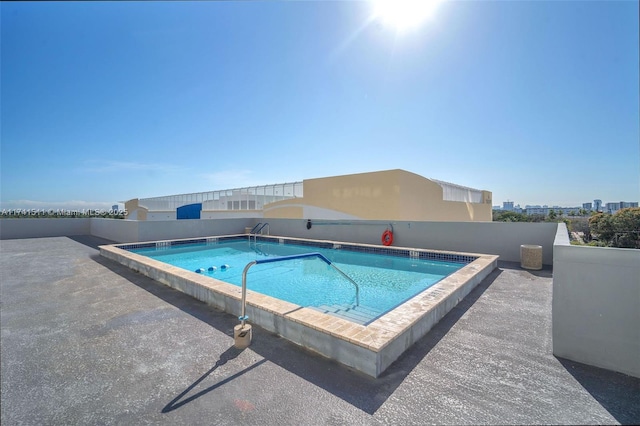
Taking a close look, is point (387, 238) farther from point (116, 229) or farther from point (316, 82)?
point (116, 229)

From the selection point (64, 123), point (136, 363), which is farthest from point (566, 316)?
point (64, 123)

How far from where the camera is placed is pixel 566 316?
2.24 meters

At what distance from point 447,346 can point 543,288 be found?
292 centimetres

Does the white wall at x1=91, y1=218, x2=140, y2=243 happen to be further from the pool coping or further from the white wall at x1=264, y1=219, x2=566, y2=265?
the pool coping

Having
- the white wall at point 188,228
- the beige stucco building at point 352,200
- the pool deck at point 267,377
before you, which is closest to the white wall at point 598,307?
the pool deck at point 267,377

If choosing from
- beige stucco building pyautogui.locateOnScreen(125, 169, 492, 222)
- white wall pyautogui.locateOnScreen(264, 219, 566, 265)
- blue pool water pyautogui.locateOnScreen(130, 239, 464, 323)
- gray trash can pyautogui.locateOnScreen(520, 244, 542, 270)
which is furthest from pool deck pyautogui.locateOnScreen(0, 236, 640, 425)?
beige stucco building pyautogui.locateOnScreen(125, 169, 492, 222)

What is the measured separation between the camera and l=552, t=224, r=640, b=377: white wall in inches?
77.8

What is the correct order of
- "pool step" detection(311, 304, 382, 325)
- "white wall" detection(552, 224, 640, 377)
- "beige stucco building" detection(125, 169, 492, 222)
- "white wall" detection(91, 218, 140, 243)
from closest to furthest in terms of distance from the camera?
1. "white wall" detection(552, 224, 640, 377)
2. "pool step" detection(311, 304, 382, 325)
3. "white wall" detection(91, 218, 140, 243)
4. "beige stucco building" detection(125, 169, 492, 222)

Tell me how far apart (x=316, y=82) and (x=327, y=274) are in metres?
5.59

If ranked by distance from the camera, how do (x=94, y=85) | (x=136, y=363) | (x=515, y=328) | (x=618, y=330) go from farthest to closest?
1. (x=94, y=85)
2. (x=515, y=328)
3. (x=136, y=363)
4. (x=618, y=330)

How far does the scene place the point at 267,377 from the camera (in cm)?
201

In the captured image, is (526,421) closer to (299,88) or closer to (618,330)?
(618,330)

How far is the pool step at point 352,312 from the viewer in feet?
11.6

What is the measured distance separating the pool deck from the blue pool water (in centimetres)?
140
